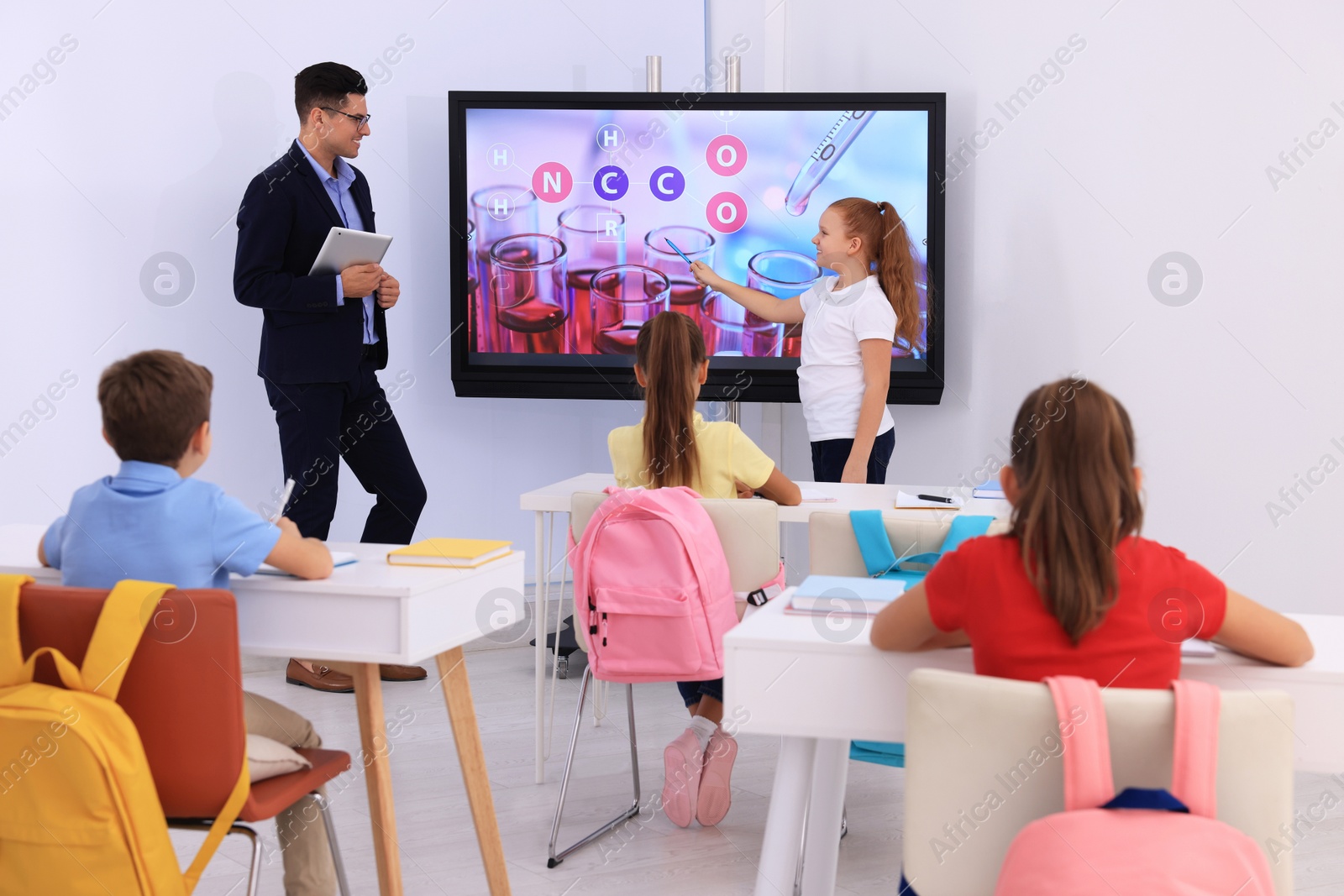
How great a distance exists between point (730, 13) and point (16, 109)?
9.01 ft

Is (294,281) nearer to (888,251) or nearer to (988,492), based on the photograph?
(888,251)

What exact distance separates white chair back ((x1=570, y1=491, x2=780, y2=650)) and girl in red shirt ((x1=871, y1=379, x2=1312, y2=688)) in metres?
1.11

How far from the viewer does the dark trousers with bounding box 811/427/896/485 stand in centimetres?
365

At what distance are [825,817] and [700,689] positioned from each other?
0.89m

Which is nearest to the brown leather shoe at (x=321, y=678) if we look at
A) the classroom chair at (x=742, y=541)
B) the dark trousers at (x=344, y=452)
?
the dark trousers at (x=344, y=452)

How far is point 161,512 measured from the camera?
1.69 metres

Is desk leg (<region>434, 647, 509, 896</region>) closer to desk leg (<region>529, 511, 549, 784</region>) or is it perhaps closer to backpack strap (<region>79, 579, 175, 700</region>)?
backpack strap (<region>79, 579, 175, 700</region>)

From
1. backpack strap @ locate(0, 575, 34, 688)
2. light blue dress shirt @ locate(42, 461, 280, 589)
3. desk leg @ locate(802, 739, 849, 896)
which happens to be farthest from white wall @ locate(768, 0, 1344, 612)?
backpack strap @ locate(0, 575, 34, 688)

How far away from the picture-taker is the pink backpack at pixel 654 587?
7.59 ft

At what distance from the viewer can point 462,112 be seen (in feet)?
13.4

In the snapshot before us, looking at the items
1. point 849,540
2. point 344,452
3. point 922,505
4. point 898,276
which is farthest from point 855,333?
point 344,452

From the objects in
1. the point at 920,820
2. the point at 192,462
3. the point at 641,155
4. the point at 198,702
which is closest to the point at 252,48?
the point at 641,155

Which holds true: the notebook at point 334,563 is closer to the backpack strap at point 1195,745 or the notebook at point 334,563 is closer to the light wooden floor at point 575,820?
the light wooden floor at point 575,820

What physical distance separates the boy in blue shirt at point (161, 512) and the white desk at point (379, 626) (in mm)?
54
